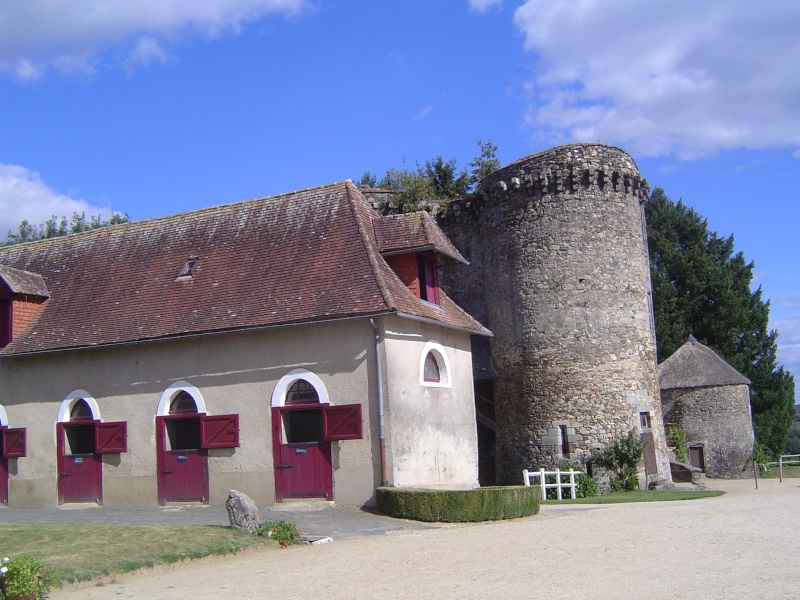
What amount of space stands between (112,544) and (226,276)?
30.4ft

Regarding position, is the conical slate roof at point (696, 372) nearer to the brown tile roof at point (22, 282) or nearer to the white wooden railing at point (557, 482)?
the white wooden railing at point (557, 482)

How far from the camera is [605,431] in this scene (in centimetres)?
2455

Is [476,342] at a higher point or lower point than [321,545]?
higher

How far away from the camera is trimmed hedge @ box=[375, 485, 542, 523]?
623 inches

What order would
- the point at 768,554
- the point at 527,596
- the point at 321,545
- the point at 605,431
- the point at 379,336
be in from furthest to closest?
the point at 605,431
the point at 379,336
the point at 321,545
the point at 768,554
the point at 527,596

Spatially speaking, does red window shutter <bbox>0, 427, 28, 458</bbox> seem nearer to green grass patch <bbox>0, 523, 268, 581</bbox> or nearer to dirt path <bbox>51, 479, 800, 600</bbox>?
green grass patch <bbox>0, 523, 268, 581</bbox>

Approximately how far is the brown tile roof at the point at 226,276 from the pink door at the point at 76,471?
2239 millimetres

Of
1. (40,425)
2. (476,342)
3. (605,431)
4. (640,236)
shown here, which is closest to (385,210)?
(476,342)

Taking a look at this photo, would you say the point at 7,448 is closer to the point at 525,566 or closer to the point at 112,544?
the point at 112,544

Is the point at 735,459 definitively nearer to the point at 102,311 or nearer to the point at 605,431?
the point at 605,431

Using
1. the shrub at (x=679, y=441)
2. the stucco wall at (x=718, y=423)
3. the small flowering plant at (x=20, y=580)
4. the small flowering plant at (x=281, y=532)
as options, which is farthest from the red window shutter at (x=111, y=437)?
the stucco wall at (x=718, y=423)

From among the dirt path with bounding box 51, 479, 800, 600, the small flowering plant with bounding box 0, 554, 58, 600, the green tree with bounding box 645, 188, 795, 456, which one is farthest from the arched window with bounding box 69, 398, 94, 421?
the green tree with bounding box 645, 188, 795, 456

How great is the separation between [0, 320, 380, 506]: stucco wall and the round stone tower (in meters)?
8.99

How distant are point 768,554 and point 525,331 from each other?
14995 mm
